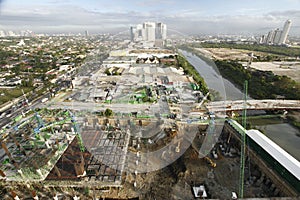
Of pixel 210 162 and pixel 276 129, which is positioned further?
pixel 276 129

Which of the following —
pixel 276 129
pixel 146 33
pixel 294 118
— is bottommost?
pixel 276 129

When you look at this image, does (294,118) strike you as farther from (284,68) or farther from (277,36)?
(277,36)

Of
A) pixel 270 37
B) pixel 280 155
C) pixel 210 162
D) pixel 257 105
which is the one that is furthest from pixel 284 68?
pixel 270 37

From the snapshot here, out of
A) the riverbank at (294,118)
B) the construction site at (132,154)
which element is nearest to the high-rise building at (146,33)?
the construction site at (132,154)

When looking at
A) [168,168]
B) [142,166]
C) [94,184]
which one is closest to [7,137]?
[94,184]

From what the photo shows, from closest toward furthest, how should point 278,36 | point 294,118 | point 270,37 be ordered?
point 294,118 < point 278,36 < point 270,37

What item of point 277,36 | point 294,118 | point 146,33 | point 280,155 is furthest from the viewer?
point 277,36

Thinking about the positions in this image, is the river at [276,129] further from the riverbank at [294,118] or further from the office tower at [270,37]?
the office tower at [270,37]
